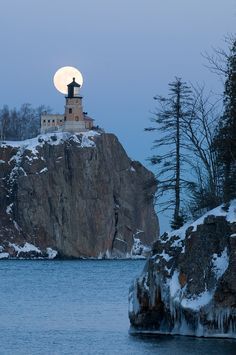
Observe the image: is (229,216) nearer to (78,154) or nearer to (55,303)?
(55,303)

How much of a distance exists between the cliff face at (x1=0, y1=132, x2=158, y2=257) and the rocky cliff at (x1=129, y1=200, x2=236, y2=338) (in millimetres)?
138175

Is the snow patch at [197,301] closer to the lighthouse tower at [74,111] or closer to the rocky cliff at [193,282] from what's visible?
the rocky cliff at [193,282]

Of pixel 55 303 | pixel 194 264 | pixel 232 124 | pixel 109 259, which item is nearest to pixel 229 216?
pixel 194 264

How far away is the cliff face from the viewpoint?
17925cm

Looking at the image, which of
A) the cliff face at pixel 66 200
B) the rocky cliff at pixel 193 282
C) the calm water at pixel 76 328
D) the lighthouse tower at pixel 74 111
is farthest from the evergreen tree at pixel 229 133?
the cliff face at pixel 66 200

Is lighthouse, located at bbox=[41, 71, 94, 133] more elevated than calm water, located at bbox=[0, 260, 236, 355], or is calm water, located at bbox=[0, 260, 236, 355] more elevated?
lighthouse, located at bbox=[41, 71, 94, 133]

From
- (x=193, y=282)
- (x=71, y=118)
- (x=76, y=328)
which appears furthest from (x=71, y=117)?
(x=193, y=282)

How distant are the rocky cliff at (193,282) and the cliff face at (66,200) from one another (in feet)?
453

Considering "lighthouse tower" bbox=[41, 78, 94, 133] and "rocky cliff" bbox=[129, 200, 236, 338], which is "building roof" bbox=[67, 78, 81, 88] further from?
"rocky cliff" bbox=[129, 200, 236, 338]

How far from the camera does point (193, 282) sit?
121 feet

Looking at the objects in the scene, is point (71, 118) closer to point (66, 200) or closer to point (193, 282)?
point (66, 200)

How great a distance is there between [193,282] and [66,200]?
482 feet

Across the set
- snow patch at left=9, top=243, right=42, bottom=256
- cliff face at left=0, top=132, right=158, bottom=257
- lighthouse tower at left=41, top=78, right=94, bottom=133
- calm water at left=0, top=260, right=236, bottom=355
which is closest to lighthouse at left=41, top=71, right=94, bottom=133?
lighthouse tower at left=41, top=78, right=94, bottom=133

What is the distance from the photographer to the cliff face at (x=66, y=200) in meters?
179
